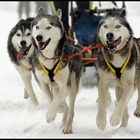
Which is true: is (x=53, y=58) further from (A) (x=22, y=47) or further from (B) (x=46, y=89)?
(A) (x=22, y=47)

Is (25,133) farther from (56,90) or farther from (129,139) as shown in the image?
(129,139)

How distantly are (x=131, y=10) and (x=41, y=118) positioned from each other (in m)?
10.9

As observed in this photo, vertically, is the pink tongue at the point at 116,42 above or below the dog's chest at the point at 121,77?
above

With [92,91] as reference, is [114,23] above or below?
above

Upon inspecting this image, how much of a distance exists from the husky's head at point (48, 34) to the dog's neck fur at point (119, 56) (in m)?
0.39

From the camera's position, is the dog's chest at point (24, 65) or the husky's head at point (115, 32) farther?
the dog's chest at point (24, 65)

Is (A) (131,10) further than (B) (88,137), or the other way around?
(A) (131,10)

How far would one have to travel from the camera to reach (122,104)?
10.4ft

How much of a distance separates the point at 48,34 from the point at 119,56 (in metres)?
0.54

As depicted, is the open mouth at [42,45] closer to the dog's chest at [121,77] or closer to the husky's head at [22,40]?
the dog's chest at [121,77]

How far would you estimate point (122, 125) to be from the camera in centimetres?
346

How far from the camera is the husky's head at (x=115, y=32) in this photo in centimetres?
306

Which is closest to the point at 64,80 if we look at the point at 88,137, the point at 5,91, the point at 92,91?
the point at 88,137

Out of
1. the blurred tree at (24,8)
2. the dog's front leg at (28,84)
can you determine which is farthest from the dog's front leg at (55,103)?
the blurred tree at (24,8)
